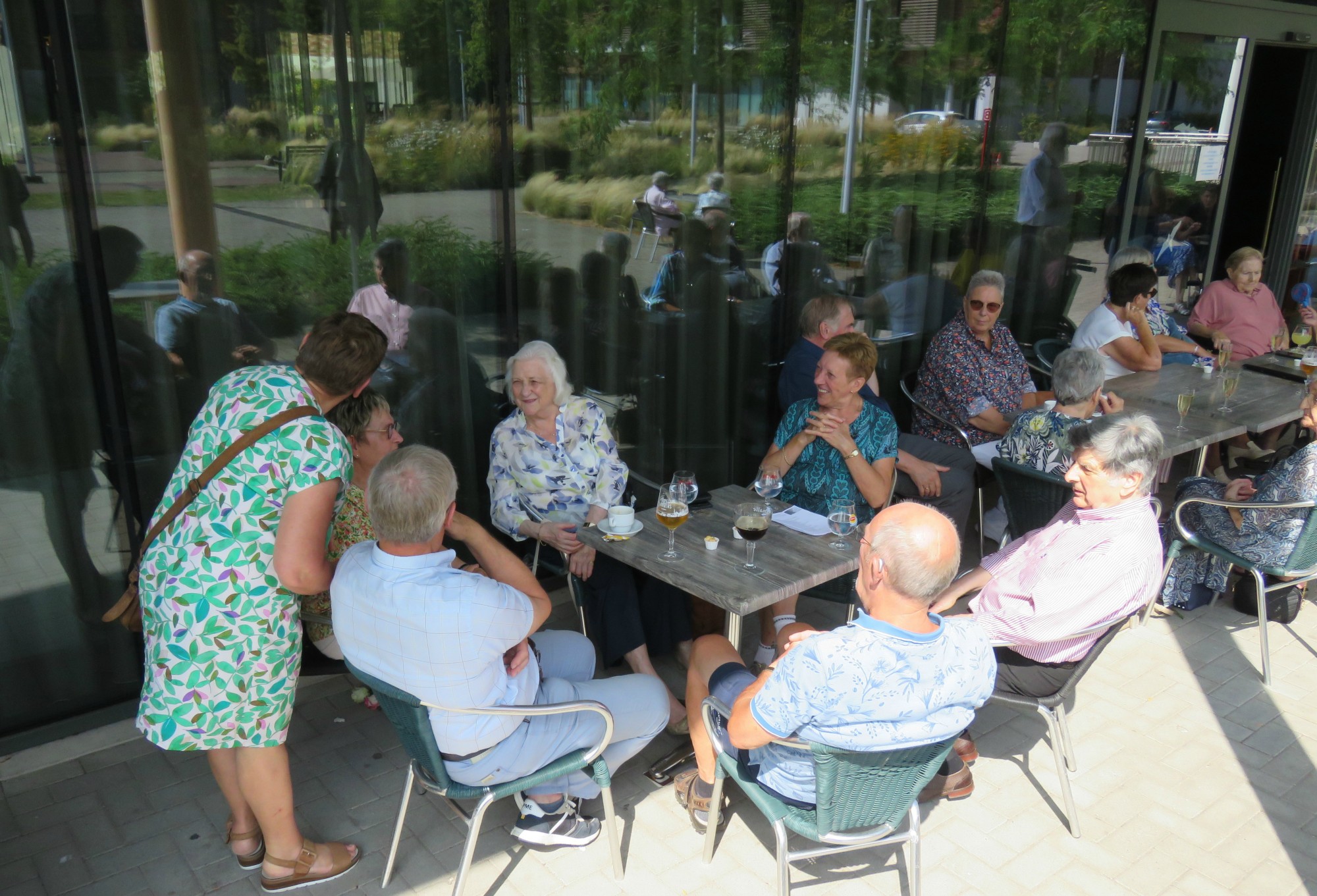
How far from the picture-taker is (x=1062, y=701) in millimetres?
3238

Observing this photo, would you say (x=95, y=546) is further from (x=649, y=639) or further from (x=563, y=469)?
(x=649, y=639)

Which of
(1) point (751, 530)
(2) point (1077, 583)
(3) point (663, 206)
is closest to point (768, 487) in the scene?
(1) point (751, 530)

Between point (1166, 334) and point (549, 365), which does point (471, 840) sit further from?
point (1166, 334)

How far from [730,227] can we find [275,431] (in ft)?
9.46

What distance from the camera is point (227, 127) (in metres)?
3.49

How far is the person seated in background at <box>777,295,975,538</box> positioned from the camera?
183 inches

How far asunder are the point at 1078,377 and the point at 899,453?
875 mm

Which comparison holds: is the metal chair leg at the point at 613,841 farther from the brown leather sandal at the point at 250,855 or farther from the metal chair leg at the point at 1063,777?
the metal chair leg at the point at 1063,777

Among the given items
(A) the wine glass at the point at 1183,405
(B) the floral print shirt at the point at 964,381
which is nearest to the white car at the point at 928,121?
(B) the floral print shirt at the point at 964,381

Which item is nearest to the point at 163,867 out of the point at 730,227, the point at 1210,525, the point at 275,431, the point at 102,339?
the point at 275,431

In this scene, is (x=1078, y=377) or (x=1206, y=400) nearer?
(x=1078, y=377)

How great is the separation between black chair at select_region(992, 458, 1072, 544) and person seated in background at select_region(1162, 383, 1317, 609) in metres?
0.81

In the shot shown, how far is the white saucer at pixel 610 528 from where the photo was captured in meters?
3.46

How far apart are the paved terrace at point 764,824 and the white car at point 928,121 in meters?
3.09
